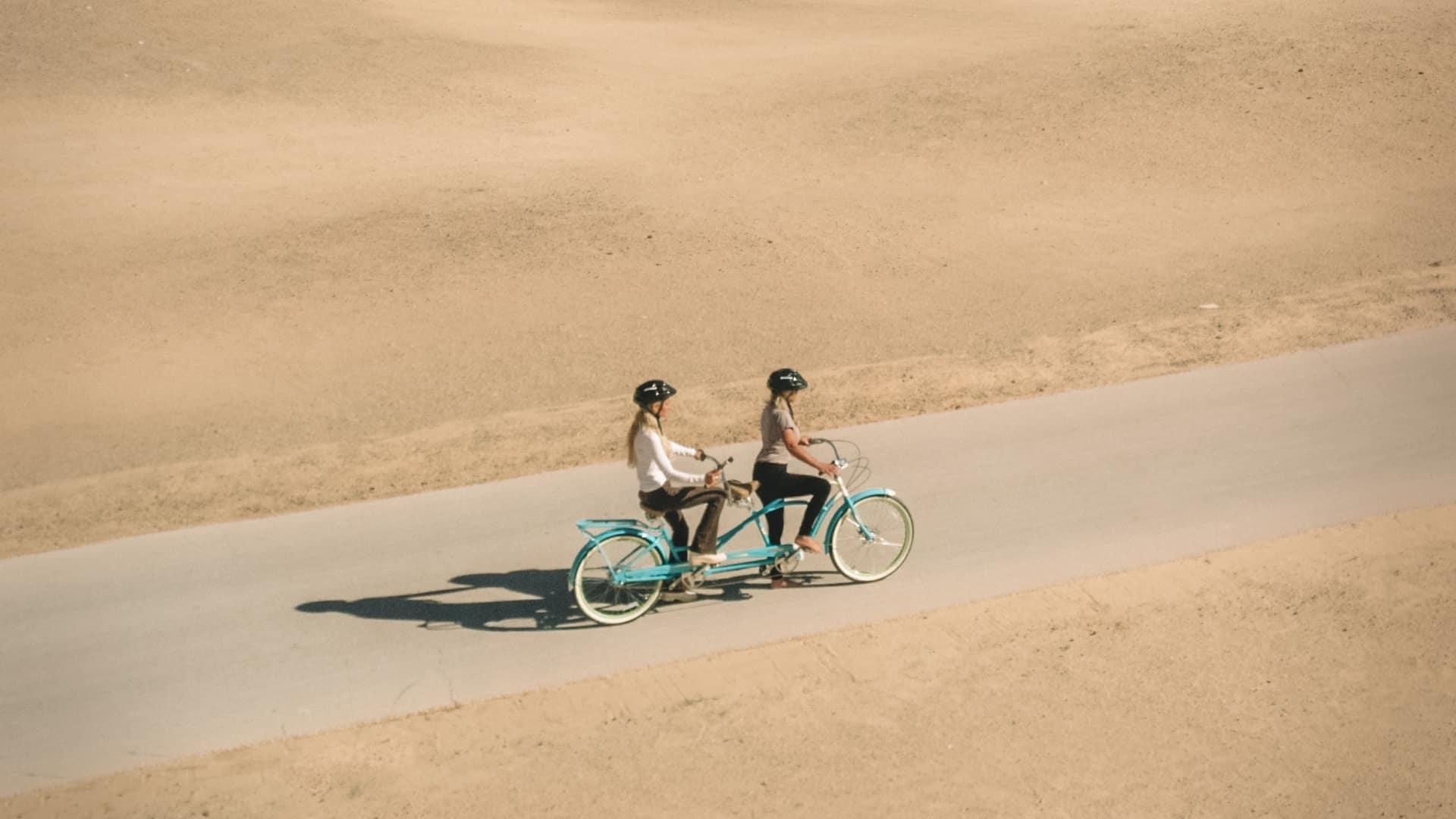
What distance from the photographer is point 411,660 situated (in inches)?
337

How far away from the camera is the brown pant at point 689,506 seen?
8.80m

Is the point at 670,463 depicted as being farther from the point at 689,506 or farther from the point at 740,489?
the point at 740,489

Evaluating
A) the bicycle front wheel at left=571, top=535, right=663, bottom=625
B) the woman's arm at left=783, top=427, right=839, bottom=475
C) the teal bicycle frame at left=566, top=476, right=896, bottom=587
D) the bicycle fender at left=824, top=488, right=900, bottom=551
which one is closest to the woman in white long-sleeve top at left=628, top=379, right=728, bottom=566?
the teal bicycle frame at left=566, top=476, right=896, bottom=587

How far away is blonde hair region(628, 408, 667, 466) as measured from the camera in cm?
855

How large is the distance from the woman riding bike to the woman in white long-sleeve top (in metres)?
0.36

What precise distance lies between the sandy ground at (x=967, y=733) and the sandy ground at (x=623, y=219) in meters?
3.38

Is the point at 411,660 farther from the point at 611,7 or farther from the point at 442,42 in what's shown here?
the point at 611,7

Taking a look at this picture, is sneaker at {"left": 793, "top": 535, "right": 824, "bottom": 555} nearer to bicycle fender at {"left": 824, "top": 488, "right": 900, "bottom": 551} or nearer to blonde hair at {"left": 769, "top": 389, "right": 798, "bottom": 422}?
bicycle fender at {"left": 824, "top": 488, "right": 900, "bottom": 551}

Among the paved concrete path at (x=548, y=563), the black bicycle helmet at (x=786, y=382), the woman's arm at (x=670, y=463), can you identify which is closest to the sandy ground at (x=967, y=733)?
the paved concrete path at (x=548, y=563)

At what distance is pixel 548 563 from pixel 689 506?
1.46 meters

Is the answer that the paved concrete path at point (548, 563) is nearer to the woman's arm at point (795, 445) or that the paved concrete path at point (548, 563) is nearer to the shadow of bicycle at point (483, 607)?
the shadow of bicycle at point (483, 607)

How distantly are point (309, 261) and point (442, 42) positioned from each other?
27.9 ft

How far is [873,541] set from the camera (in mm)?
9328

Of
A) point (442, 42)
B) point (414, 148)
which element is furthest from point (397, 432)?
point (442, 42)
